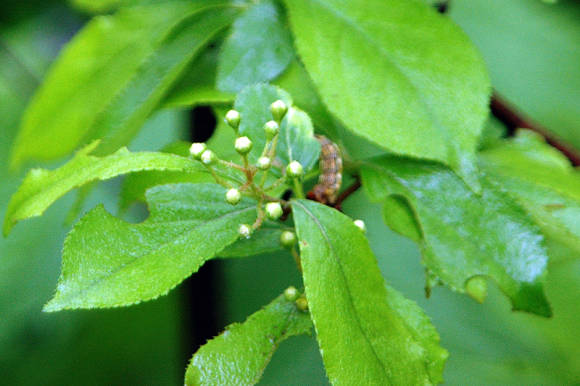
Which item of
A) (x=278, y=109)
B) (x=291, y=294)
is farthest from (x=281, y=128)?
(x=291, y=294)

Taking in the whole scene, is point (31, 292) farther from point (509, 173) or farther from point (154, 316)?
point (509, 173)

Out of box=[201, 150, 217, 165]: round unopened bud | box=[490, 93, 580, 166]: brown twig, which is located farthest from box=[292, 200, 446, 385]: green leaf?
box=[490, 93, 580, 166]: brown twig

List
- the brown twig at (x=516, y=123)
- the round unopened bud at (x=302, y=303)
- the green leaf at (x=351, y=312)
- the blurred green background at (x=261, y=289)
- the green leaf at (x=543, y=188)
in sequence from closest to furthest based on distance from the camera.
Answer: the green leaf at (x=351, y=312), the round unopened bud at (x=302, y=303), the green leaf at (x=543, y=188), the brown twig at (x=516, y=123), the blurred green background at (x=261, y=289)

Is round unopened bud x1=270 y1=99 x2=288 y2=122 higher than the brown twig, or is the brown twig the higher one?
round unopened bud x1=270 y1=99 x2=288 y2=122

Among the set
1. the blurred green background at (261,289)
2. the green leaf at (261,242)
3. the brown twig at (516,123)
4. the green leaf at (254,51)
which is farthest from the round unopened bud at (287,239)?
the blurred green background at (261,289)

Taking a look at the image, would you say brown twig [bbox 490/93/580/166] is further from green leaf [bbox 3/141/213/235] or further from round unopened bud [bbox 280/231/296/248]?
green leaf [bbox 3/141/213/235]

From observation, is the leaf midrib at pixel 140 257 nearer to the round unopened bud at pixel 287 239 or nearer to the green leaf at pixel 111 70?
the round unopened bud at pixel 287 239

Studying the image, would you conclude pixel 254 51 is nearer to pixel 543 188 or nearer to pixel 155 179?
pixel 155 179
